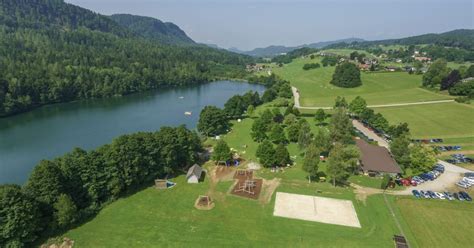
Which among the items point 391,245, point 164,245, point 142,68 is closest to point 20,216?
point 164,245

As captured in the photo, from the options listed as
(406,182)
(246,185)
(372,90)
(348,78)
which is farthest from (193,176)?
(348,78)

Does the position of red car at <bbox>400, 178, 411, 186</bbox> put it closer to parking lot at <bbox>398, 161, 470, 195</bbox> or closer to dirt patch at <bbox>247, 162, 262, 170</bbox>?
parking lot at <bbox>398, 161, 470, 195</bbox>

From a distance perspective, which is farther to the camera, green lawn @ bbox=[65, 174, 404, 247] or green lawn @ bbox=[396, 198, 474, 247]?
green lawn @ bbox=[396, 198, 474, 247]

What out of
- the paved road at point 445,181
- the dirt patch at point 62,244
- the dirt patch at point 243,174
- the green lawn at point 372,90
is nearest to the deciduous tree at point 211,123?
the dirt patch at point 243,174

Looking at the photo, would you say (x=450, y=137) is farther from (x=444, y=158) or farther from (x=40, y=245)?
(x=40, y=245)

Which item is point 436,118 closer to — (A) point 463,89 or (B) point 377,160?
(A) point 463,89

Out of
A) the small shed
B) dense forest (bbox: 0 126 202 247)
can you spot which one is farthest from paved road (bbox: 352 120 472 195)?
dense forest (bbox: 0 126 202 247)
